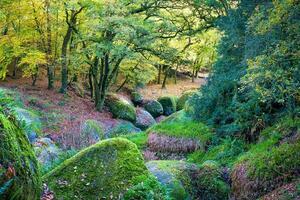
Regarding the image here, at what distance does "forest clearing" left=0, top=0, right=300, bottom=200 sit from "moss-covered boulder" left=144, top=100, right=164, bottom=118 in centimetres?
11

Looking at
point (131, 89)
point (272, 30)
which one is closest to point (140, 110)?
point (131, 89)

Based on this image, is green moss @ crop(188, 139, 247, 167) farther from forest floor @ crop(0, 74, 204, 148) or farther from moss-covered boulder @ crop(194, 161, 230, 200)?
forest floor @ crop(0, 74, 204, 148)

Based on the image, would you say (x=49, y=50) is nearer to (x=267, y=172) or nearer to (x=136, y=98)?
(x=136, y=98)

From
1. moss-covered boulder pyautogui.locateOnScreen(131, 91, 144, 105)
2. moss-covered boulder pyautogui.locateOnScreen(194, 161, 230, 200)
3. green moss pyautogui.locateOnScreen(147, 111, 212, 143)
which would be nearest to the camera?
moss-covered boulder pyautogui.locateOnScreen(194, 161, 230, 200)

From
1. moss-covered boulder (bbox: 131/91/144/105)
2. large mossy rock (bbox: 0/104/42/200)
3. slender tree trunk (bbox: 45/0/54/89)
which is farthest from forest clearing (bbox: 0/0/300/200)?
moss-covered boulder (bbox: 131/91/144/105)

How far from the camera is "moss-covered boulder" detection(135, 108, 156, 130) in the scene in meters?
22.7

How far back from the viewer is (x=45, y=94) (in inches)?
846

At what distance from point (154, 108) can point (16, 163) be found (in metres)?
23.1

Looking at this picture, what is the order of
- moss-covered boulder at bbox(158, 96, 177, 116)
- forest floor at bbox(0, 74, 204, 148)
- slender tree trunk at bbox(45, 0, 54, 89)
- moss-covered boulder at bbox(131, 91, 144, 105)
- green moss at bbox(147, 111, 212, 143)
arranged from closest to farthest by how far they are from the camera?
green moss at bbox(147, 111, 212, 143), forest floor at bbox(0, 74, 204, 148), slender tree trunk at bbox(45, 0, 54, 89), moss-covered boulder at bbox(158, 96, 177, 116), moss-covered boulder at bbox(131, 91, 144, 105)

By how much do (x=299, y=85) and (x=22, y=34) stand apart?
16469 mm

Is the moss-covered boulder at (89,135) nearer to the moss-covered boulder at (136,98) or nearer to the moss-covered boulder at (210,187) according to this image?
the moss-covered boulder at (210,187)

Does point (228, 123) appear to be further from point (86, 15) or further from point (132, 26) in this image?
point (86, 15)

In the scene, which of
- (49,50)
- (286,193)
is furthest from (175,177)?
(49,50)

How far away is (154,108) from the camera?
1035 inches
